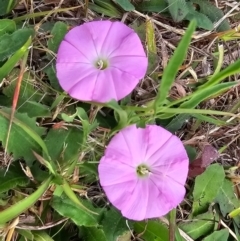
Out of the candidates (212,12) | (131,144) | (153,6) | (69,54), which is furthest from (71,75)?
(212,12)

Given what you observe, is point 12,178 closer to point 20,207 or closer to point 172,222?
point 20,207

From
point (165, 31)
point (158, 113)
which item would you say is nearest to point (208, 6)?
point (165, 31)

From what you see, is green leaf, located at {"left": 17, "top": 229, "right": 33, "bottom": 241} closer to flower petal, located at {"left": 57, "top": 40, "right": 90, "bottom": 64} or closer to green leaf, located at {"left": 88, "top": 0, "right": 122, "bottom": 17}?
flower petal, located at {"left": 57, "top": 40, "right": 90, "bottom": 64}

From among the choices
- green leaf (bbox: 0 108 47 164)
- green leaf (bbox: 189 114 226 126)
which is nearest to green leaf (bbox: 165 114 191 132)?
green leaf (bbox: 189 114 226 126)

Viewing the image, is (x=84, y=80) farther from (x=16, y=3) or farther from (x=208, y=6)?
(x=208, y=6)

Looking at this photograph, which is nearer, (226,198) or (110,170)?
(110,170)

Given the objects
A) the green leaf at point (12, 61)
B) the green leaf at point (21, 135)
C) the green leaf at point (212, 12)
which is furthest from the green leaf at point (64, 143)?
the green leaf at point (212, 12)

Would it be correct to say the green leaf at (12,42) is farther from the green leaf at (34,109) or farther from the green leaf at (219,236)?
the green leaf at (219,236)

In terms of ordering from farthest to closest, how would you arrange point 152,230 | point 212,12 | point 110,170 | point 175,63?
point 212,12 → point 152,230 → point 110,170 → point 175,63
